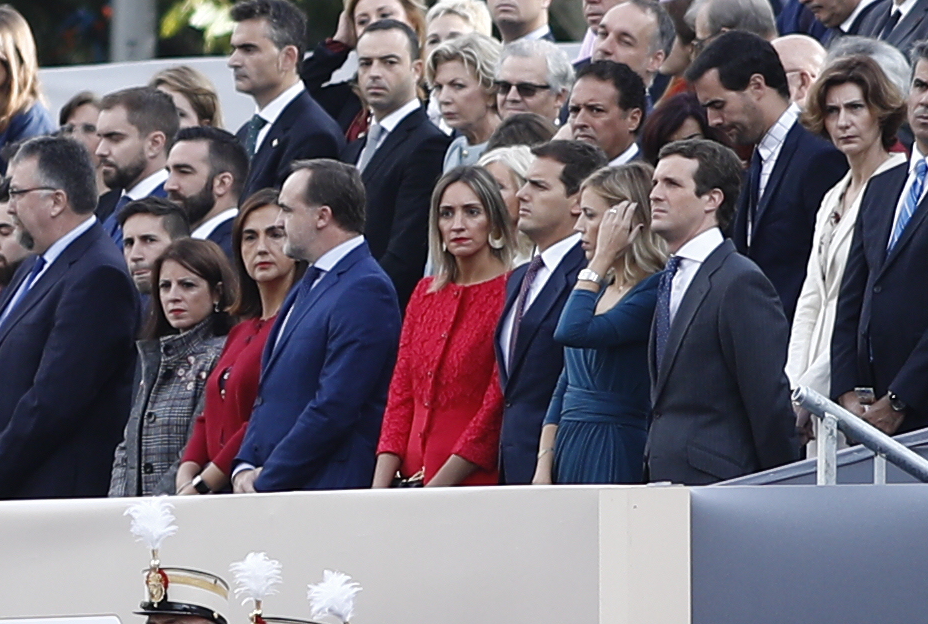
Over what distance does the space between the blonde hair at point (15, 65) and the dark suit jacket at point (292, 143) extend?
189 cm

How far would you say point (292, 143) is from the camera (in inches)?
389

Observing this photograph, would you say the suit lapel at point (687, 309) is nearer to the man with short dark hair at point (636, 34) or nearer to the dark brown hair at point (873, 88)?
the dark brown hair at point (873, 88)

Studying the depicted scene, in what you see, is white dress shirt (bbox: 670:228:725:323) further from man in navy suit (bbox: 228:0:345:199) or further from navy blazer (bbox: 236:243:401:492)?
man in navy suit (bbox: 228:0:345:199)

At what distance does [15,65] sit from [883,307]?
5.95m

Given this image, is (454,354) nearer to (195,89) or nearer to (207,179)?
(207,179)

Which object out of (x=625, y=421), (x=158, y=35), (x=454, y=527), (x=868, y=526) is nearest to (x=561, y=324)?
(x=625, y=421)

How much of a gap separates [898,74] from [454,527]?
2810 millimetres

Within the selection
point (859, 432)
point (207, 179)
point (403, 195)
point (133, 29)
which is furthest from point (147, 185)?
point (133, 29)

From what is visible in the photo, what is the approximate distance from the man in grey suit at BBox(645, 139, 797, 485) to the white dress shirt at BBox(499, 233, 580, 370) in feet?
2.34

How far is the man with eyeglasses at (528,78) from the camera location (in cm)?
911

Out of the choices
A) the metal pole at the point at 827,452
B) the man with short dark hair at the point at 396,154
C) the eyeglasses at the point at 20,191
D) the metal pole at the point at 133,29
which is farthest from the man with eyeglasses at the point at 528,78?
the metal pole at the point at 133,29

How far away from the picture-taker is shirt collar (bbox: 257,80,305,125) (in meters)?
10.1

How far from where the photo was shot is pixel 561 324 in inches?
271

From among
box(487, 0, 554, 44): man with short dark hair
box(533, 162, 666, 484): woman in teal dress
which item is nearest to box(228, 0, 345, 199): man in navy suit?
box(487, 0, 554, 44): man with short dark hair
